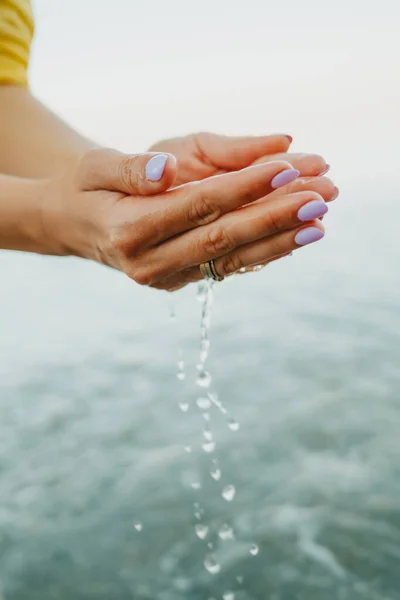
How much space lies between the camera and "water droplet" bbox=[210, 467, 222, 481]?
3.83m

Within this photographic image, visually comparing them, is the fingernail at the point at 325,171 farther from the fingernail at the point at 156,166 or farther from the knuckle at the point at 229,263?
the fingernail at the point at 156,166

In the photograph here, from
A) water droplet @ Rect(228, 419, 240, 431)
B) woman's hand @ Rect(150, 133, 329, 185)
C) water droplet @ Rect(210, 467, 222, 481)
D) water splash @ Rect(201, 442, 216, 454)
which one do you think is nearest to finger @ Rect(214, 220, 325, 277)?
woman's hand @ Rect(150, 133, 329, 185)

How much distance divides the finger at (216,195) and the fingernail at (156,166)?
0.25 feet

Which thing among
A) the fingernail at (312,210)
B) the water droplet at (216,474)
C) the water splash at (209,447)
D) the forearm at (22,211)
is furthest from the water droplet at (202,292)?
the water splash at (209,447)

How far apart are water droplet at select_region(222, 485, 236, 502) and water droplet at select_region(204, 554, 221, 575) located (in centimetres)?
49

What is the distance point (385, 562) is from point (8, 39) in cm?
320

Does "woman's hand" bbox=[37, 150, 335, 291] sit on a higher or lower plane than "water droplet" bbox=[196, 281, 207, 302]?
higher

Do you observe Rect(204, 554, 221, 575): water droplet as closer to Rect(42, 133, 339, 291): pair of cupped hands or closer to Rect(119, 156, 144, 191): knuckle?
Rect(42, 133, 339, 291): pair of cupped hands

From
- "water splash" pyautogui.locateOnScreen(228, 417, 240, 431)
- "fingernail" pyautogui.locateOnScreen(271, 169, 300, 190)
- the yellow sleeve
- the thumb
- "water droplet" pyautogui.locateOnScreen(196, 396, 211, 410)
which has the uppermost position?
the yellow sleeve

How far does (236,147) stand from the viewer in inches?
88.4

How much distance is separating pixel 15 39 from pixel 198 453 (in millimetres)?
2856

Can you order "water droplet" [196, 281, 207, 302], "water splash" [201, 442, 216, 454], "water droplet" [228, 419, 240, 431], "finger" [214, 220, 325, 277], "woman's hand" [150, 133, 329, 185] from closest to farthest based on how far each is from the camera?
"finger" [214, 220, 325, 277]
"woman's hand" [150, 133, 329, 185]
"water droplet" [196, 281, 207, 302]
"water splash" [201, 442, 216, 454]
"water droplet" [228, 419, 240, 431]

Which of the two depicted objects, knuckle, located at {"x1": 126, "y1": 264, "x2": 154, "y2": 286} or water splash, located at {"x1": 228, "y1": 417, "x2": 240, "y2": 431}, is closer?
knuckle, located at {"x1": 126, "y1": 264, "x2": 154, "y2": 286}

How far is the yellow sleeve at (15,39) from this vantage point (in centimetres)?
259
